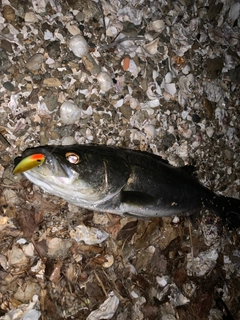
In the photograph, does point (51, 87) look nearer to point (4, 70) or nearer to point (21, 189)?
point (4, 70)

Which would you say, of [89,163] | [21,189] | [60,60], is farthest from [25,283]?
[60,60]

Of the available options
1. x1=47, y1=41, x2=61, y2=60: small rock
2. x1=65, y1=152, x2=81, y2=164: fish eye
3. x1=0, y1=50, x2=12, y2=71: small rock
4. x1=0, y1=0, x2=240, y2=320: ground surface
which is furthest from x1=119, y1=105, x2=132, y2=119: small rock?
x1=0, y1=50, x2=12, y2=71: small rock

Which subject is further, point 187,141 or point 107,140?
point 187,141

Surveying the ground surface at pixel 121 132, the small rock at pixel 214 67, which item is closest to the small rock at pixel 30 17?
the ground surface at pixel 121 132

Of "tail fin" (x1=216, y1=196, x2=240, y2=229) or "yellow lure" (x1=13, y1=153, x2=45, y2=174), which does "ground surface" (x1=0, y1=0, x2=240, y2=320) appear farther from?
"yellow lure" (x1=13, y1=153, x2=45, y2=174)

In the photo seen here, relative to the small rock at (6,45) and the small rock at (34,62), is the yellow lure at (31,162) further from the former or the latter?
the small rock at (6,45)

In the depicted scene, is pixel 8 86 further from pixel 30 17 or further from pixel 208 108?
pixel 208 108

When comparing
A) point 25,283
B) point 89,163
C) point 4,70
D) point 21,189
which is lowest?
point 25,283
